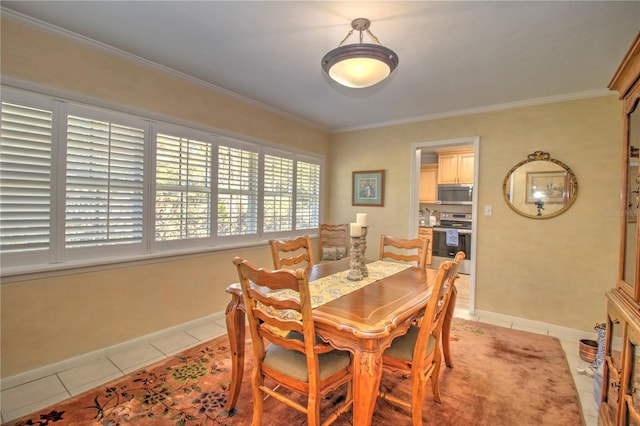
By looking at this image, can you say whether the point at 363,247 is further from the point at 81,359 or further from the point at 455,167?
the point at 455,167

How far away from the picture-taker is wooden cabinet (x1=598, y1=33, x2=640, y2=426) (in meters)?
1.36

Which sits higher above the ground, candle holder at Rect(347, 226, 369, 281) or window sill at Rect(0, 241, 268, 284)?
candle holder at Rect(347, 226, 369, 281)

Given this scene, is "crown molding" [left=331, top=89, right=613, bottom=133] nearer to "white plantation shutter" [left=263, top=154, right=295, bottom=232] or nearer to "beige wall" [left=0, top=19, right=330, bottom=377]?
"white plantation shutter" [left=263, top=154, right=295, bottom=232]

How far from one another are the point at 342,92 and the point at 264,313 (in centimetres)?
255

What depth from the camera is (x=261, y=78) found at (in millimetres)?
2920

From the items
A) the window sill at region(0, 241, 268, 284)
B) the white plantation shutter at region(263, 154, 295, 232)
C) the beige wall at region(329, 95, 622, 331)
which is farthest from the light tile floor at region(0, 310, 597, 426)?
the white plantation shutter at region(263, 154, 295, 232)

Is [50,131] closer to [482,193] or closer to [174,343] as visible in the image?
[174,343]

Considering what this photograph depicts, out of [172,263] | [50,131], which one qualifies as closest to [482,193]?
[172,263]

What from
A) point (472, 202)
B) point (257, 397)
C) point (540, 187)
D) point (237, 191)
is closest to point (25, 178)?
point (237, 191)

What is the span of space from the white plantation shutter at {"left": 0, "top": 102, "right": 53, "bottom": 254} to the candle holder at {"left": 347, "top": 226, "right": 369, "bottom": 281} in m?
2.20

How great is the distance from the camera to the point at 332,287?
196cm

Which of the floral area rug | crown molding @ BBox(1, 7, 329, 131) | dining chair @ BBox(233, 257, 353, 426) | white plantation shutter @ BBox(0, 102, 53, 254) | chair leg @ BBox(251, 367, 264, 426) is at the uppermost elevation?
crown molding @ BBox(1, 7, 329, 131)

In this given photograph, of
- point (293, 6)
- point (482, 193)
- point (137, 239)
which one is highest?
point (293, 6)

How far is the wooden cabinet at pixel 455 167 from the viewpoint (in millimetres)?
5746
